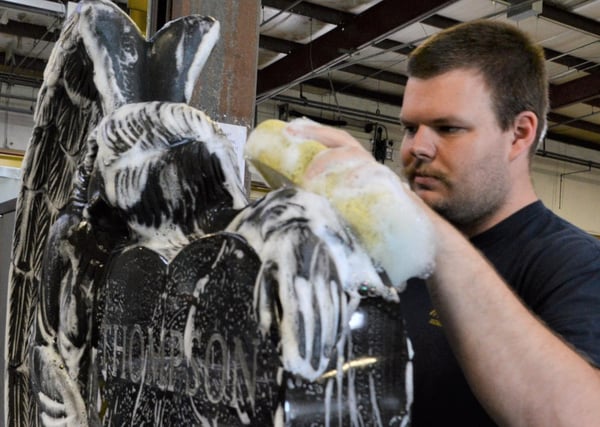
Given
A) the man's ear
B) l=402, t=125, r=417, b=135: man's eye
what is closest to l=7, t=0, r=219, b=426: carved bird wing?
l=402, t=125, r=417, b=135: man's eye

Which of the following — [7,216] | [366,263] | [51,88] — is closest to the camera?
[366,263]

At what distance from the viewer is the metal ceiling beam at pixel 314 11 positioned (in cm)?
556

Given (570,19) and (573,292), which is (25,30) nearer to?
(570,19)

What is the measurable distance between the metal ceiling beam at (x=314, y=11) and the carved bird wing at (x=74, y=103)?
440cm

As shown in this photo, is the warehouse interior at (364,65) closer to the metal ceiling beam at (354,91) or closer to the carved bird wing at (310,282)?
the metal ceiling beam at (354,91)

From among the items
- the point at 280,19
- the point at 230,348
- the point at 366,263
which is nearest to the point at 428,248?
the point at 366,263

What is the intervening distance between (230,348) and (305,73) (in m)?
5.82

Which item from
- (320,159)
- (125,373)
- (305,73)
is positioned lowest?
(125,373)

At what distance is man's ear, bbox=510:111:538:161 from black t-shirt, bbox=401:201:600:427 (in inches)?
3.8

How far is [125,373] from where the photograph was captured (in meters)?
0.93

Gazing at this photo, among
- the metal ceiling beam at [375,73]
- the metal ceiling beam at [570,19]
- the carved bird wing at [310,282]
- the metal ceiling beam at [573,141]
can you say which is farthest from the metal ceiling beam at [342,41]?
the carved bird wing at [310,282]

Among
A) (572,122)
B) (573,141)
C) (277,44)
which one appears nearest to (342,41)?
(277,44)

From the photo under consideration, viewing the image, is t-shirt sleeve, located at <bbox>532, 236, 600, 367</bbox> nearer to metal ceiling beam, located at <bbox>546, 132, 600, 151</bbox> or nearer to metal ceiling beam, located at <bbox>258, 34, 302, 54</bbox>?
metal ceiling beam, located at <bbox>258, 34, 302, 54</bbox>

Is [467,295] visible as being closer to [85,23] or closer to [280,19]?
[85,23]
